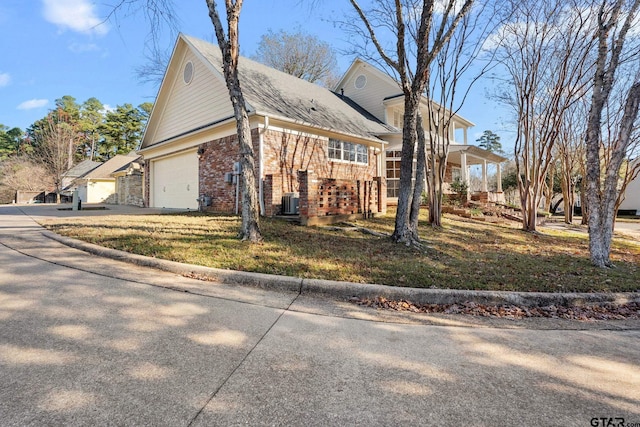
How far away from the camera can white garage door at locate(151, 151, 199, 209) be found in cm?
1336

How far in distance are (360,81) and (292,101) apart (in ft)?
24.8

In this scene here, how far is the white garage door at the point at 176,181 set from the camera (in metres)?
13.4

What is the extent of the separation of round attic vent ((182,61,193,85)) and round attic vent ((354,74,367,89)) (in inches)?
371

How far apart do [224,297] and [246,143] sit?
331 cm

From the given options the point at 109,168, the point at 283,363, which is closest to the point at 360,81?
the point at 283,363

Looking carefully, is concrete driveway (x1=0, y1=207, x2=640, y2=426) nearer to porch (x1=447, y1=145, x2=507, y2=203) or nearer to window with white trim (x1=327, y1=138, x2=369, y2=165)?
window with white trim (x1=327, y1=138, x2=369, y2=165)

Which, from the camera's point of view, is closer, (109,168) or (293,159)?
(293,159)

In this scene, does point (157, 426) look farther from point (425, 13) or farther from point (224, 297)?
point (425, 13)

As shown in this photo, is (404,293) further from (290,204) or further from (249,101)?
(249,101)

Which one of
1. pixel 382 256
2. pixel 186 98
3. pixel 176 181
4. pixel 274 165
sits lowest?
pixel 382 256

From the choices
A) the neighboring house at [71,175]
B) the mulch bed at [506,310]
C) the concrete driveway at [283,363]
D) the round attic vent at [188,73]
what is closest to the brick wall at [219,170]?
the round attic vent at [188,73]

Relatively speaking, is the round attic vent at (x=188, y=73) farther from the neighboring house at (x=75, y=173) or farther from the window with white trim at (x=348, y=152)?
the neighboring house at (x=75, y=173)

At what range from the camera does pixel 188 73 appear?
1327cm

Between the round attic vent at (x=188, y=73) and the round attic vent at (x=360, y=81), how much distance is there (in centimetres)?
942
